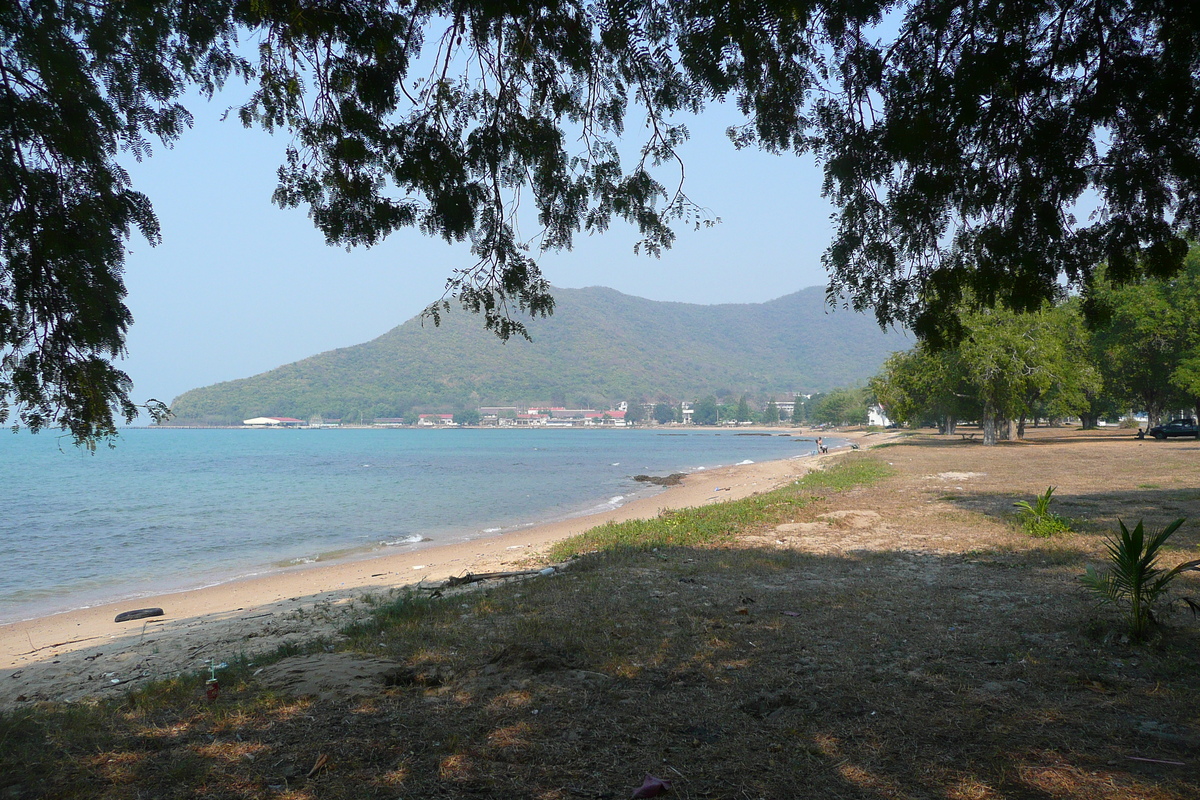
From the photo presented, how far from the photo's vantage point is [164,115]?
552 cm

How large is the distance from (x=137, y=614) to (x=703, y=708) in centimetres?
1160

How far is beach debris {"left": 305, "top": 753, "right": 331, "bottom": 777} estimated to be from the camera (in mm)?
3500

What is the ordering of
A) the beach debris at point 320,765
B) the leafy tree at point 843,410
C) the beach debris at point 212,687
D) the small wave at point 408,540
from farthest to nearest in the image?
the leafy tree at point 843,410 < the small wave at point 408,540 < the beach debris at point 212,687 < the beach debris at point 320,765

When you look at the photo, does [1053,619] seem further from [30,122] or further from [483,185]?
[30,122]

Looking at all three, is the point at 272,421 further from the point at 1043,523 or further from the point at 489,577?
the point at 1043,523

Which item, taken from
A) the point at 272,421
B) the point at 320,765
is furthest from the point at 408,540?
the point at 272,421

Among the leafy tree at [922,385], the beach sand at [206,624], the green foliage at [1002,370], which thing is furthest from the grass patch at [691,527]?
the leafy tree at [922,385]

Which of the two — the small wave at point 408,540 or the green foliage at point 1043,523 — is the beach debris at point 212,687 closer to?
the green foliage at point 1043,523

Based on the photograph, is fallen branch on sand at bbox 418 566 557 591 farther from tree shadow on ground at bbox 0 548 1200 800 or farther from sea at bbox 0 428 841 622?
sea at bbox 0 428 841 622

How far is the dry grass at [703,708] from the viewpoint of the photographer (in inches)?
133

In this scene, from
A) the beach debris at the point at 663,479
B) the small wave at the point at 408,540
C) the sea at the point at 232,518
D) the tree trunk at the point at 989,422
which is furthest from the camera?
the tree trunk at the point at 989,422

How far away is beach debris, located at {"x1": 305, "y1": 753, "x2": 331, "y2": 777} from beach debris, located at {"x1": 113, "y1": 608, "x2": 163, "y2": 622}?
10.5 meters

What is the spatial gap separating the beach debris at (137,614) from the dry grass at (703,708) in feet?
22.6

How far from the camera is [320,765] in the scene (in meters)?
3.55
